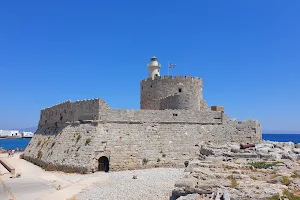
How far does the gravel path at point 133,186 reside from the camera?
1500 cm

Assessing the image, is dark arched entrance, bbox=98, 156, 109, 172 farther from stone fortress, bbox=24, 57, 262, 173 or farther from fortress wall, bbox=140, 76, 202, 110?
fortress wall, bbox=140, 76, 202, 110

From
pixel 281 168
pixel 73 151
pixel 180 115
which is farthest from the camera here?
pixel 180 115

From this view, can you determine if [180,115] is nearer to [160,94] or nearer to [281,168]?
[160,94]

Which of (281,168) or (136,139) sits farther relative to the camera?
(136,139)

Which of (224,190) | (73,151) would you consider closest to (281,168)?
(224,190)

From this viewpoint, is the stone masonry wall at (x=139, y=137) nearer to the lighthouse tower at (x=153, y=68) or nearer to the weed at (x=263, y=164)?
the lighthouse tower at (x=153, y=68)

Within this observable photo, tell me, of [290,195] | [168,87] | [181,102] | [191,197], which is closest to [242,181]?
[290,195]

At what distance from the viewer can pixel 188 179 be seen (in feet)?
36.6

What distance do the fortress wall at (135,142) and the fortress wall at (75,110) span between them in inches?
32.4

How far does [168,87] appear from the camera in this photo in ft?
97.1

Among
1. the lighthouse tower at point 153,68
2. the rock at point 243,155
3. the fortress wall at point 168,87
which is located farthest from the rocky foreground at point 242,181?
the lighthouse tower at point 153,68

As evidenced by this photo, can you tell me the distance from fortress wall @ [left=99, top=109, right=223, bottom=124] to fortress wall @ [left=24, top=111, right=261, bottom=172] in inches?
11.0

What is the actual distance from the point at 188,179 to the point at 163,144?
1313 centimetres

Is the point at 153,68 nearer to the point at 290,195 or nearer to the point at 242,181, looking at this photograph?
the point at 242,181
